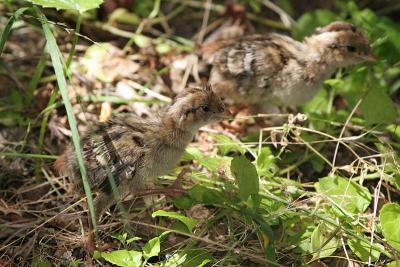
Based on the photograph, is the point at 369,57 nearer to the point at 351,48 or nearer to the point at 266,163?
the point at 351,48

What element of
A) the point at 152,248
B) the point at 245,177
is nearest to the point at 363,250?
the point at 245,177

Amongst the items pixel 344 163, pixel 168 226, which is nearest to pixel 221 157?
pixel 168 226

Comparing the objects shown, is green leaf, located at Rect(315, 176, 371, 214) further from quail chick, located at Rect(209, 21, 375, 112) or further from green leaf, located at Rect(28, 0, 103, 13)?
green leaf, located at Rect(28, 0, 103, 13)

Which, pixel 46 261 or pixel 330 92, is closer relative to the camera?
pixel 46 261

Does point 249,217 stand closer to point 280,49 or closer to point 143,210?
point 143,210

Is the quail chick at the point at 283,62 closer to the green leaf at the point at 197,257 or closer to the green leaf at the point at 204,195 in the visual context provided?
the green leaf at the point at 204,195
